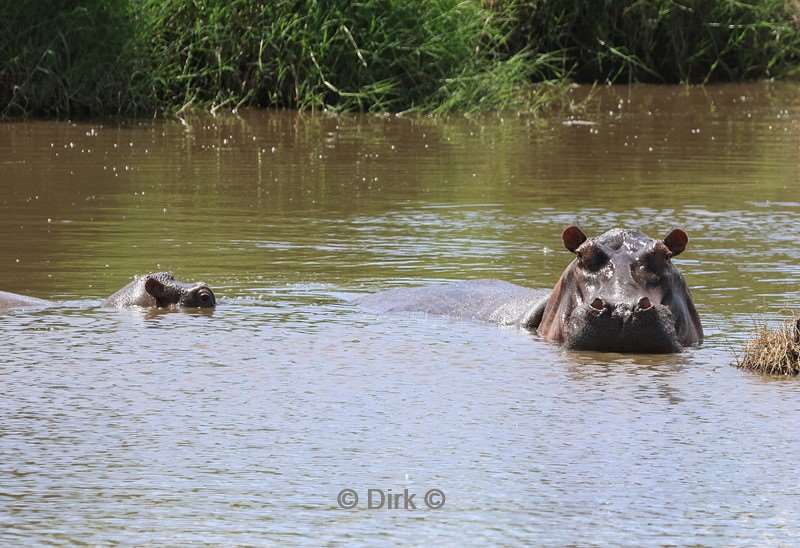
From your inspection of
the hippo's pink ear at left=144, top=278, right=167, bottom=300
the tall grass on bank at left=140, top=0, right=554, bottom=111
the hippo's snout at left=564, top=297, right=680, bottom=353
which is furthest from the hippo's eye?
Answer: the tall grass on bank at left=140, top=0, right=554, bottom=111

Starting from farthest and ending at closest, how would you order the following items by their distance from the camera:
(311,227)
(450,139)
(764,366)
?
(450,139) < (311,227) < (764,366)

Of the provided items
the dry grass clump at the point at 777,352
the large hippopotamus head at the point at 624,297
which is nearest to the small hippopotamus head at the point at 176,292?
the large hippopotamus head at the point at 624,297

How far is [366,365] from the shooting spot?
6387 mm

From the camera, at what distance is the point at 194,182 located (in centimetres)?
1159

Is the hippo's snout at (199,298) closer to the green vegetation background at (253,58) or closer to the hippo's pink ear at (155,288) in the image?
the hippo's pink ear at (155,288)

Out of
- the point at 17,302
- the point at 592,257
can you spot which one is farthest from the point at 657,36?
the point at 592,257

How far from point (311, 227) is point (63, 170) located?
2810mm

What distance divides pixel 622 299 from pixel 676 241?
38cm

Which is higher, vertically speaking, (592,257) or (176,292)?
(592,257)

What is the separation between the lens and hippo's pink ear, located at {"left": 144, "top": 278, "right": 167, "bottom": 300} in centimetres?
756

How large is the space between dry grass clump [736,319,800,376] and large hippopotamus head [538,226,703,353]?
39cm


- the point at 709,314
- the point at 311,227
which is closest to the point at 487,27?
the point at 311,227

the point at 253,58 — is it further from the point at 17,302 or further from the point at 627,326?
the point at 627,326

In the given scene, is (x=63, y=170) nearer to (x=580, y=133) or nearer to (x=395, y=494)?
(x=580, y=133)
